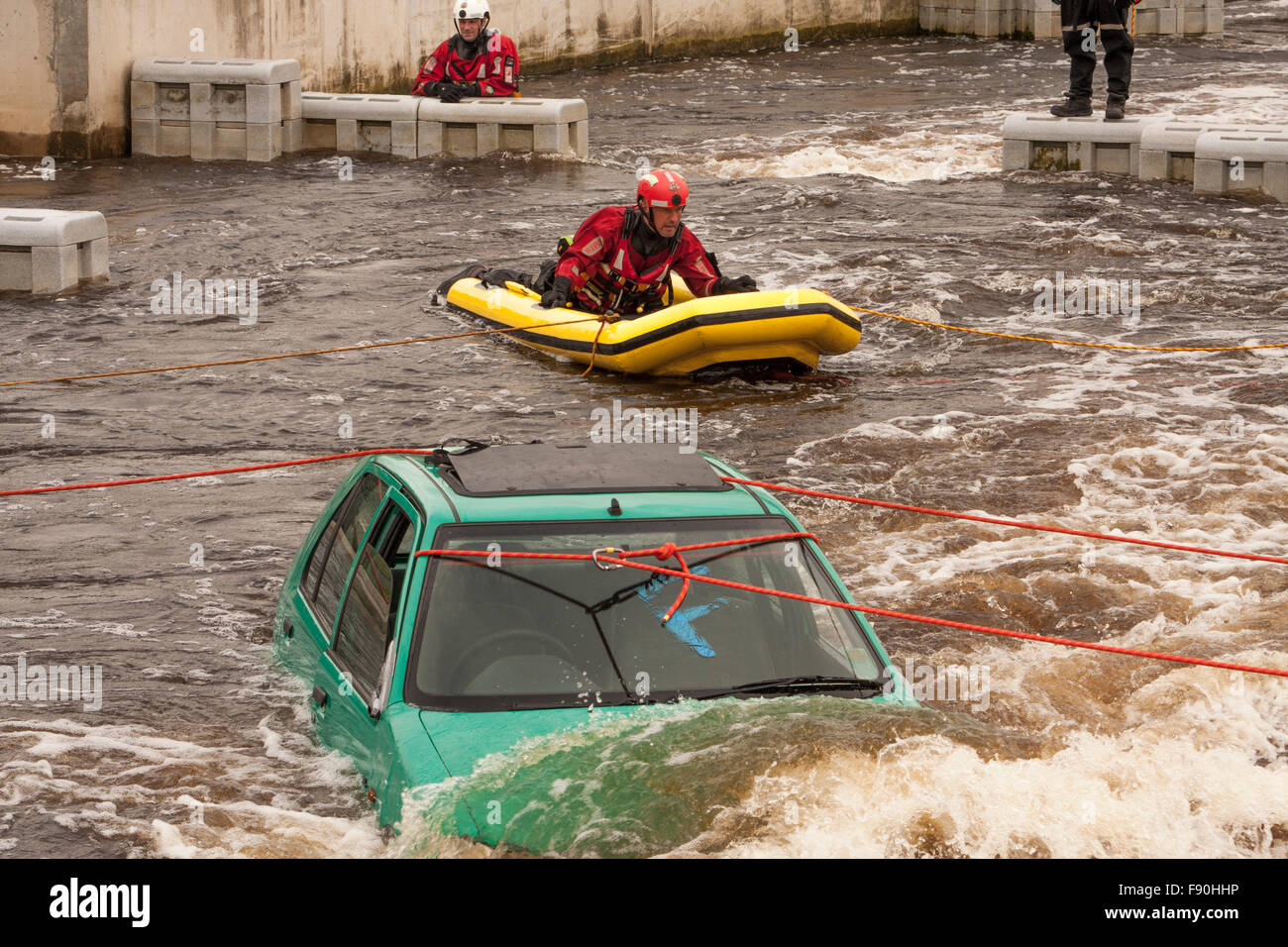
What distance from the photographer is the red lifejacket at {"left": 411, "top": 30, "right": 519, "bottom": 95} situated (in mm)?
22516

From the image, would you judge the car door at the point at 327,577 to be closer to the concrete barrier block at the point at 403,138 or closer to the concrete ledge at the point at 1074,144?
the concrete ledge at the point at 1074,144

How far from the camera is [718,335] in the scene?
41.4 ft

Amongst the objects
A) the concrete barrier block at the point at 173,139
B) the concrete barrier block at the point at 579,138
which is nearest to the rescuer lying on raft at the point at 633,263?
the concrete barrier block at the point at 579,138

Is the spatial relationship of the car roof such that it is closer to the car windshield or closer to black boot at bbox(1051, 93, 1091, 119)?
the car windshield

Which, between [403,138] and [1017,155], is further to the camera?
[403,138]

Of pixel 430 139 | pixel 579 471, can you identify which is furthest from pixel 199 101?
pixel 579 471

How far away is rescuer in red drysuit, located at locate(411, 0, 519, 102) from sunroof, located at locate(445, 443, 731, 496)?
1694 cm

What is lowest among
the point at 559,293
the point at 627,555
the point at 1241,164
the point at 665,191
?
the point at 627,555

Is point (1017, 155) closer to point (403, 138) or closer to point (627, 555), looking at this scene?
point (403, 138)

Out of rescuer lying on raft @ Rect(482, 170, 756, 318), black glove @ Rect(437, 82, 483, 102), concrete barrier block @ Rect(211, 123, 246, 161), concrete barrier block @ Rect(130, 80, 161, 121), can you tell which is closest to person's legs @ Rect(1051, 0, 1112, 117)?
black glove @ Rect(437, 82, 483, 102)

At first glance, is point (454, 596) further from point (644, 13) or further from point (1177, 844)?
point (644, 13)

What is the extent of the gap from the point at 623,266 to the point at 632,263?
67 mm

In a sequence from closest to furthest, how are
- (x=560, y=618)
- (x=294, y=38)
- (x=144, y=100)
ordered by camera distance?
(x=560, y=618), (x=144, y=100), (x=294, y=38)

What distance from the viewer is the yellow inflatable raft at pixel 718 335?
12602 mm
